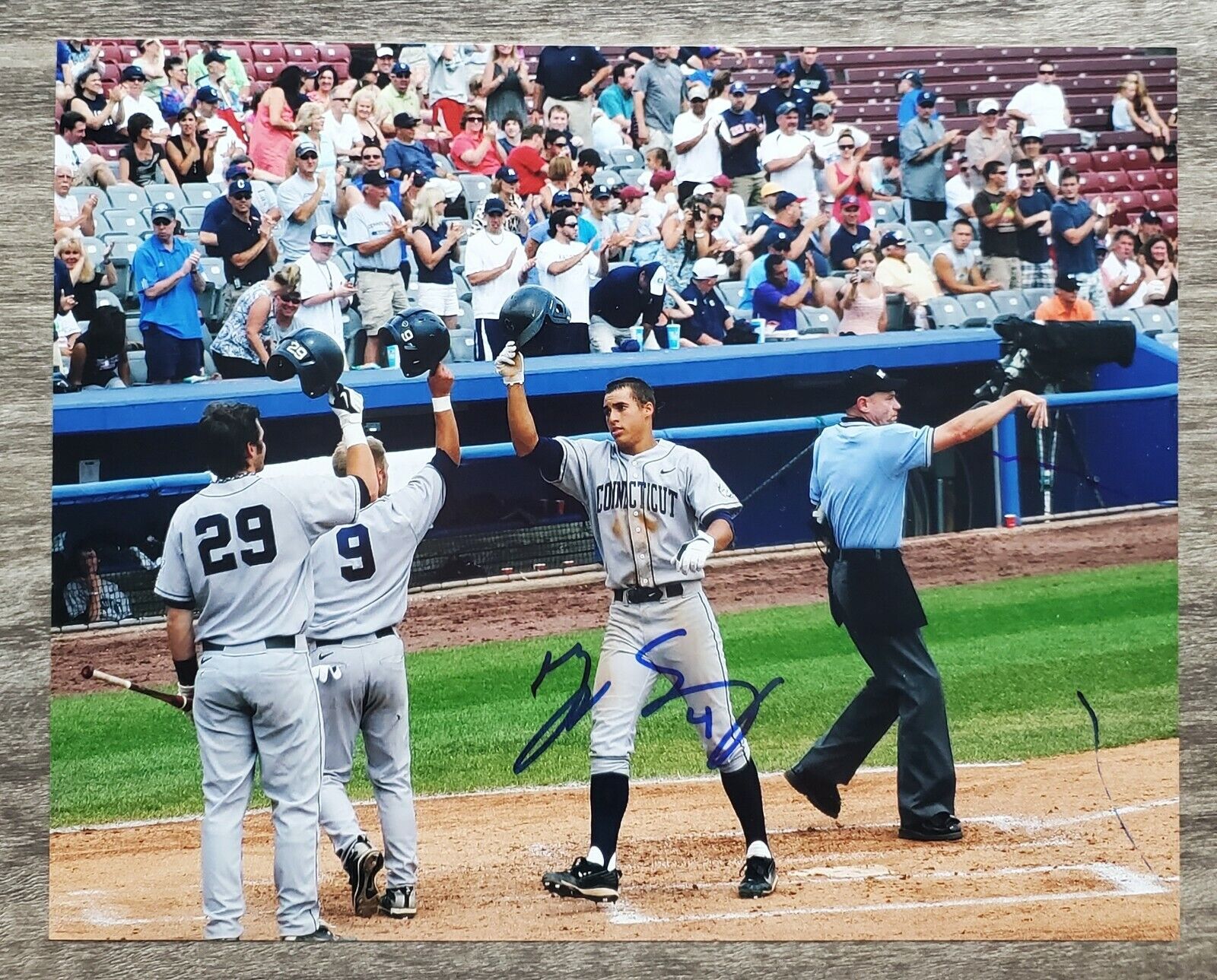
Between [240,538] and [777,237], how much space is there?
9.14 feet

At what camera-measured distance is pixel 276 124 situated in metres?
6.79

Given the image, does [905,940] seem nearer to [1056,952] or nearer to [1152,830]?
[1056,952]

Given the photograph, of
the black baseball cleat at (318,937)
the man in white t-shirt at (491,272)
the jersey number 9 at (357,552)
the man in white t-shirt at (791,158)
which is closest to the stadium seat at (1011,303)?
the man in white t-shirt at (791,158)

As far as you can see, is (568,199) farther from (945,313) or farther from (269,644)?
(269,644)

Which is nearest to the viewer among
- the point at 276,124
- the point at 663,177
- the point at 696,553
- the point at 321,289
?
the point at 696,553

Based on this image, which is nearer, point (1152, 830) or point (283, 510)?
point (283, 510)

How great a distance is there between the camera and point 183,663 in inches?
226

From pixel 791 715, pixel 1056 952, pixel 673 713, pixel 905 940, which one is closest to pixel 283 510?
pixel 673 713

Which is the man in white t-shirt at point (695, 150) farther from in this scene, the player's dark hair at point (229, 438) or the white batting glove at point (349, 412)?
the player's dark hair at point (229, 438)

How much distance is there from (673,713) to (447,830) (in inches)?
41.3

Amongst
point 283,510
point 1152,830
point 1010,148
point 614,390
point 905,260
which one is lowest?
point 1152,830

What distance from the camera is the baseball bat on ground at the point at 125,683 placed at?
20.5 feet

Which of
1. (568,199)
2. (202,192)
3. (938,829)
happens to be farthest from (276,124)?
(938,829)

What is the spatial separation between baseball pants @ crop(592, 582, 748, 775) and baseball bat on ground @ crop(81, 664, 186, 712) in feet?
5.56
